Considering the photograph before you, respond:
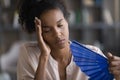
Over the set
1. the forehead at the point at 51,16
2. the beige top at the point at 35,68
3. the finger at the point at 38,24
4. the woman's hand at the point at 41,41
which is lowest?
the beige top at the point at 35,68

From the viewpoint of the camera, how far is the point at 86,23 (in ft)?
17.8

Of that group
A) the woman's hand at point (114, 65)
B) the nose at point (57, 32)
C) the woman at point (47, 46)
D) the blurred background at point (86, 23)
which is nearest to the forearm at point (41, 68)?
the woman at point (47, 46)

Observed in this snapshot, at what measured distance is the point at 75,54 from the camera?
1.43 m

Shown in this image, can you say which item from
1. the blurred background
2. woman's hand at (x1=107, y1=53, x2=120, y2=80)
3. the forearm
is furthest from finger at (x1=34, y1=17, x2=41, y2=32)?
the blurred background

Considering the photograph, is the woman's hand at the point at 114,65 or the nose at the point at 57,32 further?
the nose at the point at 57,32

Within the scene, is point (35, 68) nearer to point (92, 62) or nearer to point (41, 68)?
point (41, 68)

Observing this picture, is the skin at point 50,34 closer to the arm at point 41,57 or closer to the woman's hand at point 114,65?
the arm at point 41,57

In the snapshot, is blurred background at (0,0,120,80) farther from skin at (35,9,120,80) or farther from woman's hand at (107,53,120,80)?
woman's hand at (107,53,120,80)

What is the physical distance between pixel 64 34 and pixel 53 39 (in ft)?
0.19

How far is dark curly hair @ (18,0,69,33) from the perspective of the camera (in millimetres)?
1510

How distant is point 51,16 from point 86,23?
13.1ft

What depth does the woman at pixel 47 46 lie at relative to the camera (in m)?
1.46

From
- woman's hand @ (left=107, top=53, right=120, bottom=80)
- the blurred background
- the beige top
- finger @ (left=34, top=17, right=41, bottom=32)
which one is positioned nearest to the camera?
woman's hand @ (left=107, top=53, right=120, bottom=80)

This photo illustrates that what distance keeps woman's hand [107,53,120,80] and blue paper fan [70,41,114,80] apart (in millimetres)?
48
